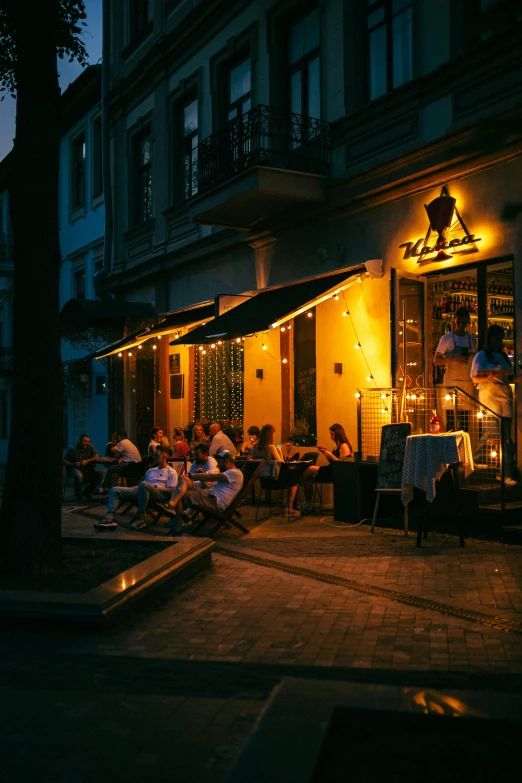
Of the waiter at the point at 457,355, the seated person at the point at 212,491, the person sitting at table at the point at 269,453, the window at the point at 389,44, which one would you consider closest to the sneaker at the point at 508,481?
the waiter at the point at 457,355

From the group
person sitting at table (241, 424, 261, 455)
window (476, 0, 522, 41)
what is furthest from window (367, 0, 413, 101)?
window (476, 0, 522, 41)

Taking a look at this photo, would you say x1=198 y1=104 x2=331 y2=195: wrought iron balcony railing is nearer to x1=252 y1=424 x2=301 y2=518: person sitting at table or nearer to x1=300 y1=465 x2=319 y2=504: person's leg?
x1=252 y1=424 x2=301 y2=518: person sitting at table

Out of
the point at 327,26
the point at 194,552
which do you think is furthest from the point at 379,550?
the point at 327,26

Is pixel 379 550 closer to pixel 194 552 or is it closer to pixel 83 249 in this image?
pixel 194 552

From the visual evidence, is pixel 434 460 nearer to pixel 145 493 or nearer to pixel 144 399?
pixel 145 493

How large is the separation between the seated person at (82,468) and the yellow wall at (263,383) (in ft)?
10.5

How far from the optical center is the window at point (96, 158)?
83.1 feet

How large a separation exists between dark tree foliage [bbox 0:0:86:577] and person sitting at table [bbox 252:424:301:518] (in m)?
5.53

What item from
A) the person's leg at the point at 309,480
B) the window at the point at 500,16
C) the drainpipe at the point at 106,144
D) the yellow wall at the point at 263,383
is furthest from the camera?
the drainpipe at the point at 106,144

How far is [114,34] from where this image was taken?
2275cm

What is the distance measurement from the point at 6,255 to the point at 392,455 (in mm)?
30472

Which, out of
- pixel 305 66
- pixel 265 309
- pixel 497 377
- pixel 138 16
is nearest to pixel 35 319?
pixel 497 377

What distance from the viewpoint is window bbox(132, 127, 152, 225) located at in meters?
21.7

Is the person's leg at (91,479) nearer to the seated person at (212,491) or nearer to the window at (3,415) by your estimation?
the seated person at (212,491)
